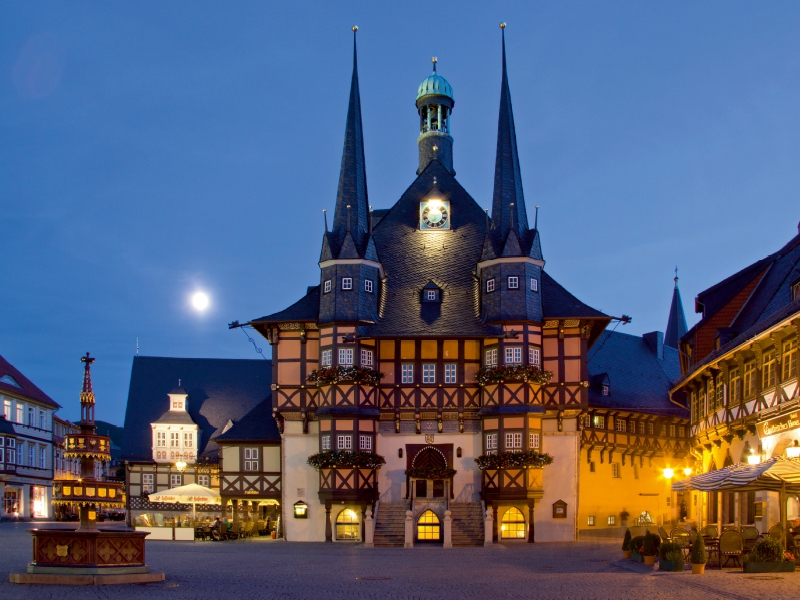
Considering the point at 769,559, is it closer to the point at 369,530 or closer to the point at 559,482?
the point at 369,530

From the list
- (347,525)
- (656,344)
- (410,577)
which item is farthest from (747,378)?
(656,344)

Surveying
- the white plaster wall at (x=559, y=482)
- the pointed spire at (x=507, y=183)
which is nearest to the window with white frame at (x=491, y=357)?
the white plaster wall at (x=559, y=482)

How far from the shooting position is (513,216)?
44781 millimetres

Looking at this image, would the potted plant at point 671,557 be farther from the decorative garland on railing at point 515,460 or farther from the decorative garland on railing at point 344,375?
the decorative garland on railing at point 344,375

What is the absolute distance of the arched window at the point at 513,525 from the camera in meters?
42.4

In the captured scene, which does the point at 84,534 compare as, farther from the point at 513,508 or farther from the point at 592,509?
the point at 592,509

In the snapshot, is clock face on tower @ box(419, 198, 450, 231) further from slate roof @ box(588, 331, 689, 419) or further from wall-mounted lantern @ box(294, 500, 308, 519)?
wall-mounted lantern @ box(294, 500, 308, 519)

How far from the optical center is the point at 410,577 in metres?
23.5

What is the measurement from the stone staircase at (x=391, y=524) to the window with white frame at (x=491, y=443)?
418 cm

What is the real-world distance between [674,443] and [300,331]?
25771 mm

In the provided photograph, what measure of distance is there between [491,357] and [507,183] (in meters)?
8.28

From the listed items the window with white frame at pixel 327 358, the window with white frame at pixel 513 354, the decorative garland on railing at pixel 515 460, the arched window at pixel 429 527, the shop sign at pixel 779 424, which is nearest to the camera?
the shop sign at pixel 779 424

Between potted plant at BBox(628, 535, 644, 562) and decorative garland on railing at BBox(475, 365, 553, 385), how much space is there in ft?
47.9

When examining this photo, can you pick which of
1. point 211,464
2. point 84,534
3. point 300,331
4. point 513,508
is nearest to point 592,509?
point 513,508
